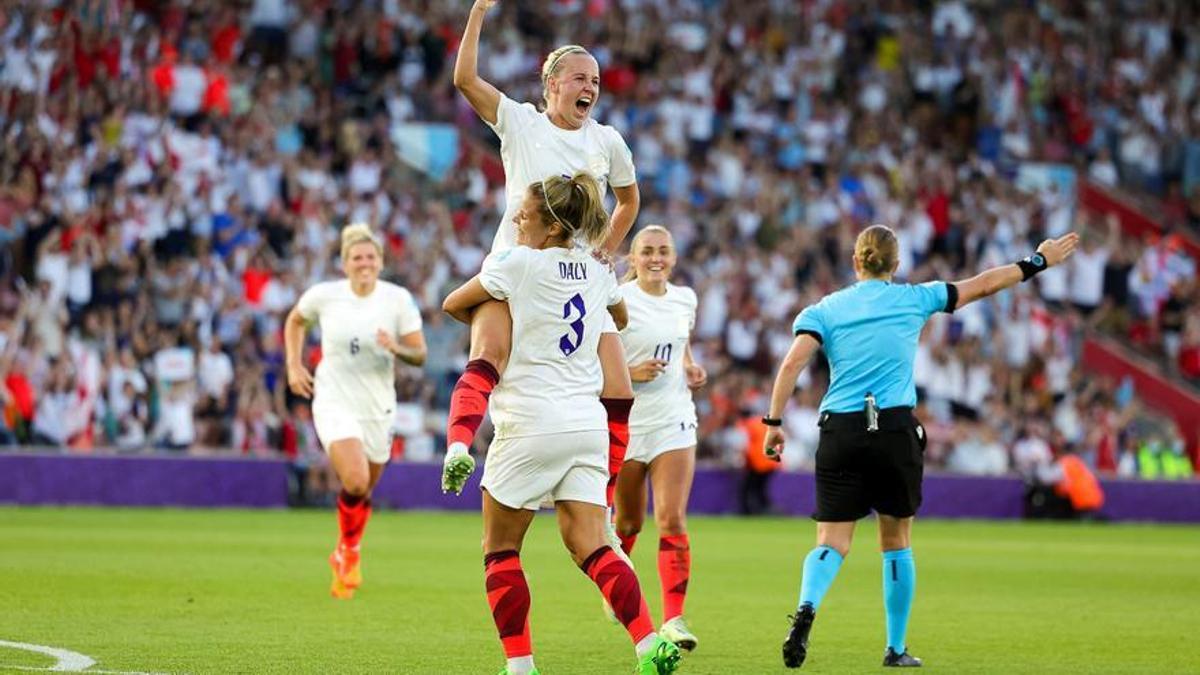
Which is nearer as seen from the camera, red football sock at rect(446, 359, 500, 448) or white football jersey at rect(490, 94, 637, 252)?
red football sock at rect(446, 359, 500, 448)

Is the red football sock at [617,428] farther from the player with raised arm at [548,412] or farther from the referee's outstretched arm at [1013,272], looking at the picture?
the referee's outstretched arm at [1013,272]

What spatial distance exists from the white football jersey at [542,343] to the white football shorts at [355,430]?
6.77 metres

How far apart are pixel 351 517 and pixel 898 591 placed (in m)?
5.34

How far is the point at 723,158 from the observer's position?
34.3 meters

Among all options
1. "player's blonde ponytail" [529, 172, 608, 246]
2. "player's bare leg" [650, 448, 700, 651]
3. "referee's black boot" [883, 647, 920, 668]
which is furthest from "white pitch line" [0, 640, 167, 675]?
"referee's black boot" [883, 647, 920, 668]

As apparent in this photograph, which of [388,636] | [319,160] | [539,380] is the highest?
[319,160]

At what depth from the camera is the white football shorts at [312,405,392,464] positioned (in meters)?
15.6

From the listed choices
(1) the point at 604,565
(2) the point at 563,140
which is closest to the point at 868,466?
(2) the point at 563,140

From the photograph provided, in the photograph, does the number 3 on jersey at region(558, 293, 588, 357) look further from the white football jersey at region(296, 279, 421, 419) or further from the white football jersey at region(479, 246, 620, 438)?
the white football jersey at region(296, 279, 421, 419)

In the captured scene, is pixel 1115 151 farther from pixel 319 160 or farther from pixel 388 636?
pixel 388 636

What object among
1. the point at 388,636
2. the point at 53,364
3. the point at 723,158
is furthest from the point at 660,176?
the point at 388,636

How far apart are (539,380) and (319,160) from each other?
21839mm

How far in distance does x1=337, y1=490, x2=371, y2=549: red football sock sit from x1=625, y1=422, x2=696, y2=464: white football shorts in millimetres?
3170

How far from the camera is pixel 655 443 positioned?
41.9ft
